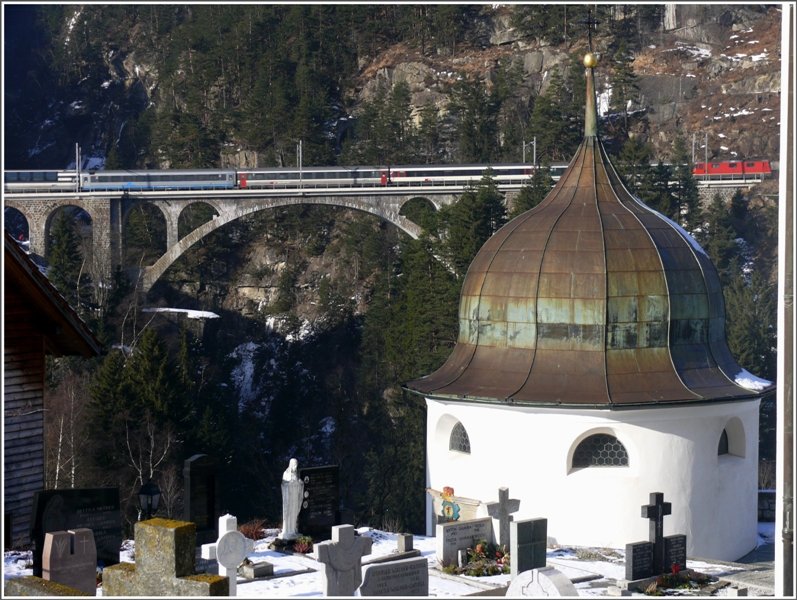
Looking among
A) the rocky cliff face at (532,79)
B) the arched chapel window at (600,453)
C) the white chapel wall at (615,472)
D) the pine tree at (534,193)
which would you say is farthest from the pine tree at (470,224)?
the rocky cliff face at (532,79)

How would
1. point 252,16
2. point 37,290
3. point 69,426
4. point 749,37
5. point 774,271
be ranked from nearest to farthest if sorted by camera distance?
point 37,290 → point 69,426 → point 774,271 → point 749,37 → point 252,16

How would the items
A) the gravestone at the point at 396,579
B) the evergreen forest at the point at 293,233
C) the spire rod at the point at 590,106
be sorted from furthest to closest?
the evergreen forest at the point at 293,233
the spire rod at the point at 590,106
the gravestone at the point at 396,579

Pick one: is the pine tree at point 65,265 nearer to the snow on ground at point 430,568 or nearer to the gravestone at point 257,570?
the snow on ground at point 430,568

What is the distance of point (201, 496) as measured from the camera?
18344 mm

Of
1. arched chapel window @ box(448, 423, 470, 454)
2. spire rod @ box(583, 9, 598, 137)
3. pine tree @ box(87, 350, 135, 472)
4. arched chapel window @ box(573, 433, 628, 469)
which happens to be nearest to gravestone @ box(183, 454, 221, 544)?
arched chapel window @ box(448, 423, 470, 454)

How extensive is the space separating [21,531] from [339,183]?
161 feet

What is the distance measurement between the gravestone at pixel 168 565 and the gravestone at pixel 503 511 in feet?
24.2

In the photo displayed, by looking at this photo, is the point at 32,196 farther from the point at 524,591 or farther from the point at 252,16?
the point at 524,591

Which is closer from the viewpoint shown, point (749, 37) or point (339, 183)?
point (339, 183)

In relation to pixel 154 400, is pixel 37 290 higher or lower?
higher

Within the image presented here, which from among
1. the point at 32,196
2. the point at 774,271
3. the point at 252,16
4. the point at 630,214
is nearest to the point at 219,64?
the point at 252,16

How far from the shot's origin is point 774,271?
55.5 meters

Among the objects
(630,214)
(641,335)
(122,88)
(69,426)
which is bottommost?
(69,426)

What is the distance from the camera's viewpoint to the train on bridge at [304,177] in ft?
205
